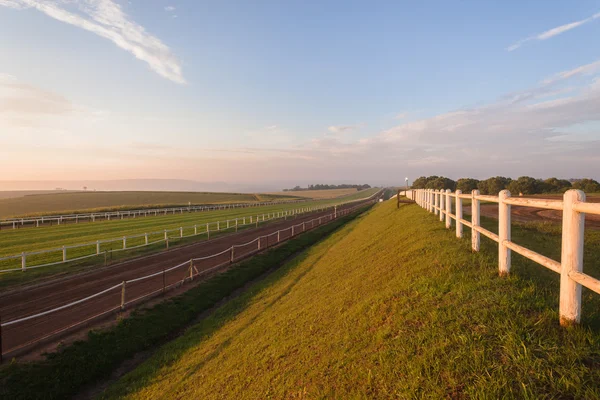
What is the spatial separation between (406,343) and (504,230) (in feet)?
8.36

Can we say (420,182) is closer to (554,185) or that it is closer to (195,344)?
Answer: (554,185)

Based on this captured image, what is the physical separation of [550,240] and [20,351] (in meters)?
14.4

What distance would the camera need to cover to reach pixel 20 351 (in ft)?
25.4

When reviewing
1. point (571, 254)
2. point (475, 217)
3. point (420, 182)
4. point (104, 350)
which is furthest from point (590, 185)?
point (420, 182)

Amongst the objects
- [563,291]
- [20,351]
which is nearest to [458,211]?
[563,291]

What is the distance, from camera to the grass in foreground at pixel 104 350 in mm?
6832

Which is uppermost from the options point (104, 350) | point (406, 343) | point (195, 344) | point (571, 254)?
point (571, 254)

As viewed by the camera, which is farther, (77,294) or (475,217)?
(77,294)

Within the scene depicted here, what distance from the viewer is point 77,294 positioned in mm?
12406

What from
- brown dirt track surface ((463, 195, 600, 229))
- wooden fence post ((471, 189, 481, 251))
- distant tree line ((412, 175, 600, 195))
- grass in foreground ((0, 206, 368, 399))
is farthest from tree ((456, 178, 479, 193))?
wooden fence post ((471, 189, 481, 251))

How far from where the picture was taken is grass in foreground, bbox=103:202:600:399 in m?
3.10

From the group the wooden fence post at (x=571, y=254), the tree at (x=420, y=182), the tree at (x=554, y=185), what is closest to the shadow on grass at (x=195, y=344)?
the wooden fence post at (x=571, y=254)

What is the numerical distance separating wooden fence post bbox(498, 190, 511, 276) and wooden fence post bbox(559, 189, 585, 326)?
61.7 inches

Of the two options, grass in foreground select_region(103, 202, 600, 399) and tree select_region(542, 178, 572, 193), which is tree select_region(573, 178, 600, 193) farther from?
grass in foreground select_region(103, 202, 600, 399)
